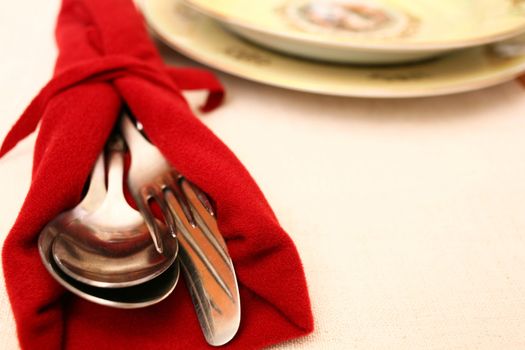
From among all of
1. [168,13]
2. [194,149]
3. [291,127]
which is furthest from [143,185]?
[168,13]

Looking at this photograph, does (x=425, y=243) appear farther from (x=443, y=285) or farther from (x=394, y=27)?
(x=394, y=27)

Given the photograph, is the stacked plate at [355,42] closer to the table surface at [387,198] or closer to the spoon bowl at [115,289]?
the table surface at [387,198]

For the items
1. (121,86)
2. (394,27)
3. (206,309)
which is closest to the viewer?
(206,309)

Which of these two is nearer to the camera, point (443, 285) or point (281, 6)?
point (443, 285)

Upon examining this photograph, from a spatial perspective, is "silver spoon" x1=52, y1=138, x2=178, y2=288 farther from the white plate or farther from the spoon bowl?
the white plate

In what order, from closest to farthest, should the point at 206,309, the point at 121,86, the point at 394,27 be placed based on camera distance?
the point at 206,309 → the point at 121,86 → the point at 394,27

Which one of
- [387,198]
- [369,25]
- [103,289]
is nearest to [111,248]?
[103,289]

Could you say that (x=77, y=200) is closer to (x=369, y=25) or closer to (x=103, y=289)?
(x=103, y=289)
